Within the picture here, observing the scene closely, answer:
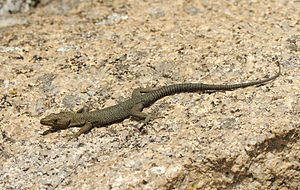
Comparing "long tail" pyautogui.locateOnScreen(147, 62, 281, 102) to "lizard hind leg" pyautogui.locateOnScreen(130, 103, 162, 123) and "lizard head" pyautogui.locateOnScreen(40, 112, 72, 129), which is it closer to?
"lizard hind leg" pyautogui.locateOnScreen(130, 103, 162, 123)

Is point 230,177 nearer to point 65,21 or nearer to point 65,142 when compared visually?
point 65,142

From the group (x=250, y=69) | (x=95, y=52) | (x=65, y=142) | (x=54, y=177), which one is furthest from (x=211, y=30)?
(x=54, y=177)

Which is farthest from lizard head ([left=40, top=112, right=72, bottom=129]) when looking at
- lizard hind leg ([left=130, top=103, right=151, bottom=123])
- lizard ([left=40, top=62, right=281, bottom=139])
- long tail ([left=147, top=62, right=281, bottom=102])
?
long tail ([left=147, top=62, right=281, bottom=102])

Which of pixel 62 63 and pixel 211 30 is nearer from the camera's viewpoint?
pixel 62 63

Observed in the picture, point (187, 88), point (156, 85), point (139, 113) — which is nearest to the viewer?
point (139, 113)

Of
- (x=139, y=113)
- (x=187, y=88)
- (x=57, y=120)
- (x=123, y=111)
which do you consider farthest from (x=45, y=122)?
(x=187, y=88)

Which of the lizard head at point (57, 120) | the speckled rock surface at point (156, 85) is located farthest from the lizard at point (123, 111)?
the speckled rock surface at point (156, 85)

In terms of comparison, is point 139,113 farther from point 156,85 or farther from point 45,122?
point 45,122
